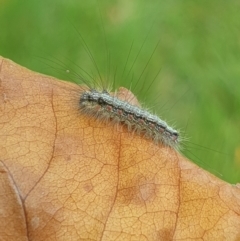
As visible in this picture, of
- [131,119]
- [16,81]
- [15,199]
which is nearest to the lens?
[15,199]

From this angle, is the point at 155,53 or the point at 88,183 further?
the point at 155,53

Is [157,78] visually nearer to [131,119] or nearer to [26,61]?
[26,61]

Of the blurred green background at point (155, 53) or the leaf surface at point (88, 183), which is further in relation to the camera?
the blurred green background at point (155, 53)

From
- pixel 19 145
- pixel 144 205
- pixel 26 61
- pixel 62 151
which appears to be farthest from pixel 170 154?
pixel 26 61

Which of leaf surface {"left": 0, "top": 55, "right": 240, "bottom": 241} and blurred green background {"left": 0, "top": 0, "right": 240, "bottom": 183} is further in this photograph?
blurred green background {"left": 0, "top": 0, "right": 240, "bottom": 183}

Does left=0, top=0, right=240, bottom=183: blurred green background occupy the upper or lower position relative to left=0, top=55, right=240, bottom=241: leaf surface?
lower

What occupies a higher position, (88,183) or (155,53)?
(88,183)

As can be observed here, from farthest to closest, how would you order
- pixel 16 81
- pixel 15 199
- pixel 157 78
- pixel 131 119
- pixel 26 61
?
pixel 157 78, pixel 26 61, pixel 131 119, pixel 16 81, pixel 15 199

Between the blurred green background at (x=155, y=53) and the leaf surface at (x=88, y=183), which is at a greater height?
the leaf surface at (x=88, y=183)
